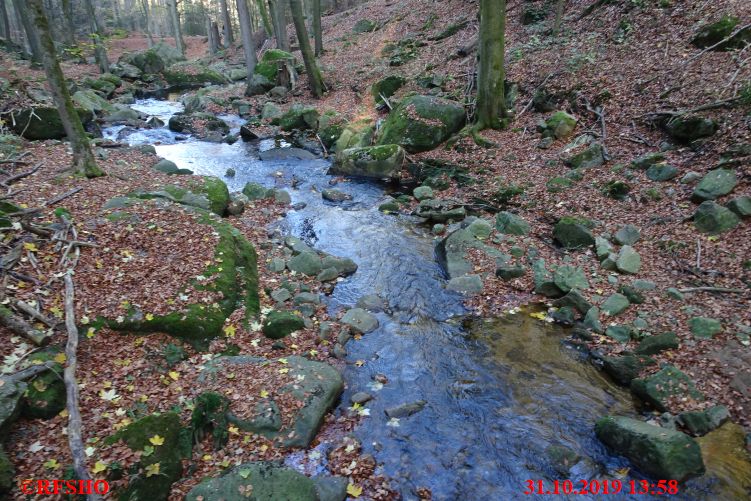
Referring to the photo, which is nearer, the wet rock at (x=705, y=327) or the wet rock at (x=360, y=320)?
the wet rock at (x=705, y=327)

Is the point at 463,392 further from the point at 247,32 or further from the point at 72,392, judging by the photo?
the point at 247,32

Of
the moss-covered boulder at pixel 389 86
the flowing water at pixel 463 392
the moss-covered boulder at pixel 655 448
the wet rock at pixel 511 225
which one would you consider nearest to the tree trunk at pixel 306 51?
→ the moss-covered boulder at pixel 389 86

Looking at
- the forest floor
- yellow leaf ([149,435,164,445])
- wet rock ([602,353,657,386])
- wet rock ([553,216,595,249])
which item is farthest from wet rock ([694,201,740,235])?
yellow leaf ([149,435,164,445])

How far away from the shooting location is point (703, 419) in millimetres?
5434

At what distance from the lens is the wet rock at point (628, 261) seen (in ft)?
27.2

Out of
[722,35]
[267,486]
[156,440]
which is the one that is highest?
[722,35]

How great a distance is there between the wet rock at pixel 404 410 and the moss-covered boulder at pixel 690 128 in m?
9.31

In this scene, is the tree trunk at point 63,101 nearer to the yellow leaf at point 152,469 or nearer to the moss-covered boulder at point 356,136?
the moss-covered boulder at point 356,136

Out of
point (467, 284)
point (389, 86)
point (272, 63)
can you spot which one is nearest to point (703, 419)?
point (467, 284)

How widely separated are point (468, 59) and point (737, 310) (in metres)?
15.1

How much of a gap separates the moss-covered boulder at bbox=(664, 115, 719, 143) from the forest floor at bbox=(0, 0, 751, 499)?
0.25 metres

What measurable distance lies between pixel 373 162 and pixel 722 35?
10307 millimetres

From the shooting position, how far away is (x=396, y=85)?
19.5 metres

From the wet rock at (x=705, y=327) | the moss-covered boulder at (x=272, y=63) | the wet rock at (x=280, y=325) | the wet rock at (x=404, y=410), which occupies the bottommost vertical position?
the wet rock at (x=404, y=410)
